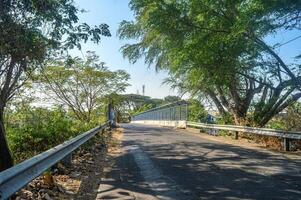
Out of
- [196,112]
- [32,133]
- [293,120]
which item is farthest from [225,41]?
[196,112]

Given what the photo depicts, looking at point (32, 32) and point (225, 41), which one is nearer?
point (32, 32)

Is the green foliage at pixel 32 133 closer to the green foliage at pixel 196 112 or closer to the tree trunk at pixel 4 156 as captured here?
the tree trunk at pixel 4 156

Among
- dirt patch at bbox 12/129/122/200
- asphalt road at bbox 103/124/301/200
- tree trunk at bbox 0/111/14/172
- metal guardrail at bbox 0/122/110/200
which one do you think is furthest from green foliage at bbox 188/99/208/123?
metal guardrail at bbox 0/122/110/200

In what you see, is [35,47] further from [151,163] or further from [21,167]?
[21,167]

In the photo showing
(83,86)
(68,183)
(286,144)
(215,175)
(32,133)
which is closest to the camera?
(68,183)

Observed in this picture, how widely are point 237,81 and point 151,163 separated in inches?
621

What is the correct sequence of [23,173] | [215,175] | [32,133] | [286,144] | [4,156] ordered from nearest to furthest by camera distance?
[23,173] → [4,156] → [215,175] → [32,133] → [286,144]

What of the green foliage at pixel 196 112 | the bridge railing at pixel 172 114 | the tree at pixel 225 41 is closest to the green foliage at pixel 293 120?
the tree at pixel 225 41

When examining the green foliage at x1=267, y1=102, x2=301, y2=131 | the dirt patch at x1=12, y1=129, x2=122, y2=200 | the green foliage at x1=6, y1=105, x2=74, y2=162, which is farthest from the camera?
the green foliage at x1=267, y1=102, x2=301, y2=131

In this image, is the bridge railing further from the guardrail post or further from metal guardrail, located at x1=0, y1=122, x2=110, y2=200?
metal guardrail, located at x1=0, y1=122, x2=110, y2=200

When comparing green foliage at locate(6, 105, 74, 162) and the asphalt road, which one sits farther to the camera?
green foliage at locate(6, 105, 74, 162)

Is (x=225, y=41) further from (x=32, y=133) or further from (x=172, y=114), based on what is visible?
(x=172, y=114)

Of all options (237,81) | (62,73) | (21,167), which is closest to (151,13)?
(237,81)

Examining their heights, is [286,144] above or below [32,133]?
below
